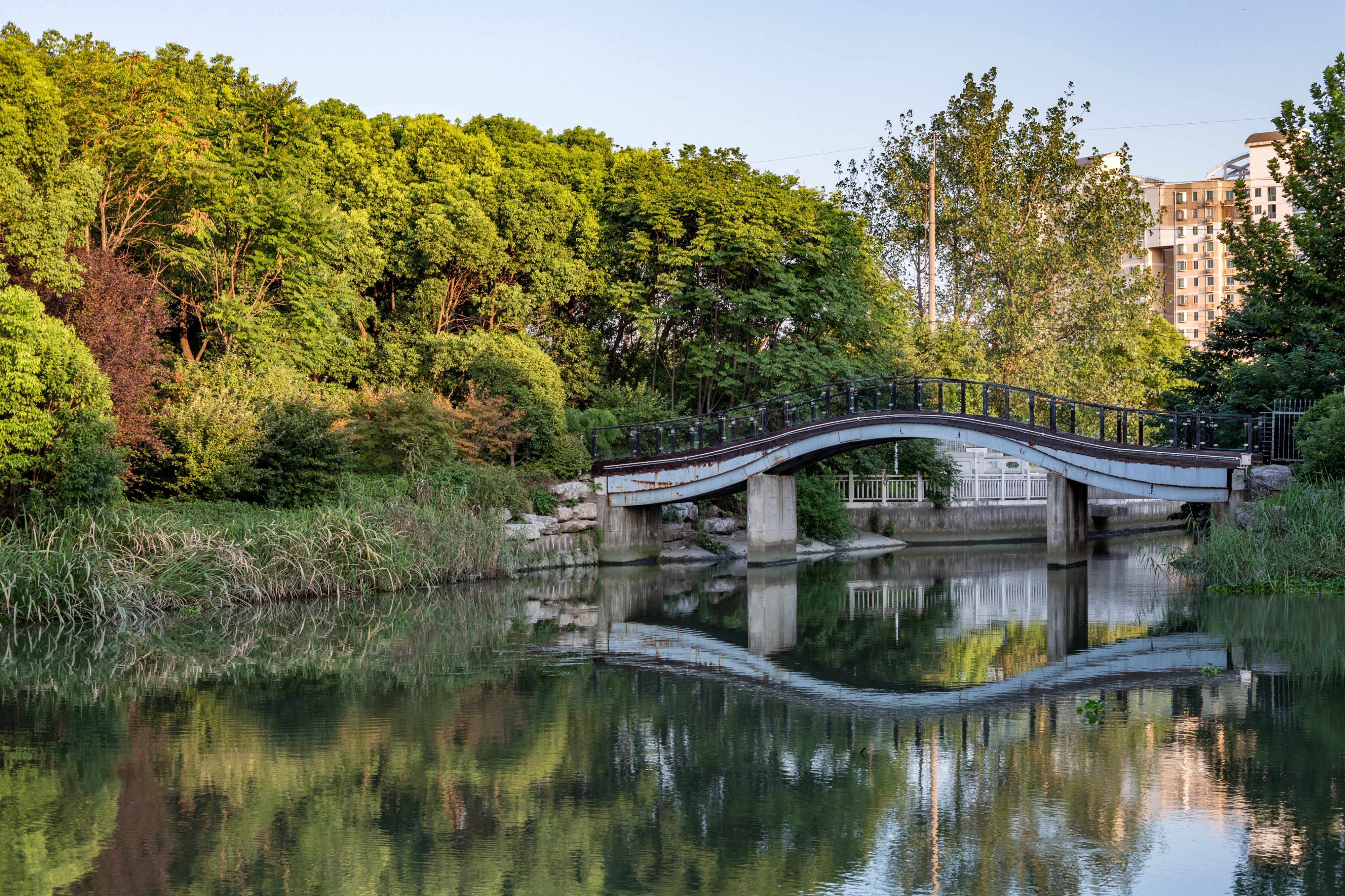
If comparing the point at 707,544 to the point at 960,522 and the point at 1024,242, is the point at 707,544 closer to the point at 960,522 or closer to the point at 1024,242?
the point at 960,522

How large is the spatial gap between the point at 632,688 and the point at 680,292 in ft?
73.7

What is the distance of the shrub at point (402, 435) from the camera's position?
24.3 meters

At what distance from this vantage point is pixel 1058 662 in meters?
13.2

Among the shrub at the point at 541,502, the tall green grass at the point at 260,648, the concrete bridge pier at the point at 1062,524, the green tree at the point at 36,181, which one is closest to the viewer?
the tall green grass at the point at 260,648

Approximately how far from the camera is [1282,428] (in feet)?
76.7

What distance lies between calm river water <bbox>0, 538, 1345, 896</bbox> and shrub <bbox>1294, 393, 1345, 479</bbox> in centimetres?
447

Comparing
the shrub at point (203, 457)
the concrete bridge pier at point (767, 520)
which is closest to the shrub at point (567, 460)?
the concrete bridge pier at point (767, 520)

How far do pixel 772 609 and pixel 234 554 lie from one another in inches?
313

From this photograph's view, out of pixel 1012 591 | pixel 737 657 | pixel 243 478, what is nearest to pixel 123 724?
pixel 737 657

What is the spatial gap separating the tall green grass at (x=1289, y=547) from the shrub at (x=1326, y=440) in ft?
1.24

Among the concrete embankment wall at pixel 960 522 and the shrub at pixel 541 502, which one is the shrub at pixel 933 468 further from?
the shrub at pixel 541 502

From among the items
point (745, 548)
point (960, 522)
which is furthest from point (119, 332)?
point (960, 522)

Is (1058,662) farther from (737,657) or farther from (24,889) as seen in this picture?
(24,889)

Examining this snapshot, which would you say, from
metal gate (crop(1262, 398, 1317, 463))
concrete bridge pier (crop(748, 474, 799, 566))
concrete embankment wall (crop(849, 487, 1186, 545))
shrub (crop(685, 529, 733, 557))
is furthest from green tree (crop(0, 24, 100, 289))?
metal gate (crop(1262, 398, 1317, 463))
